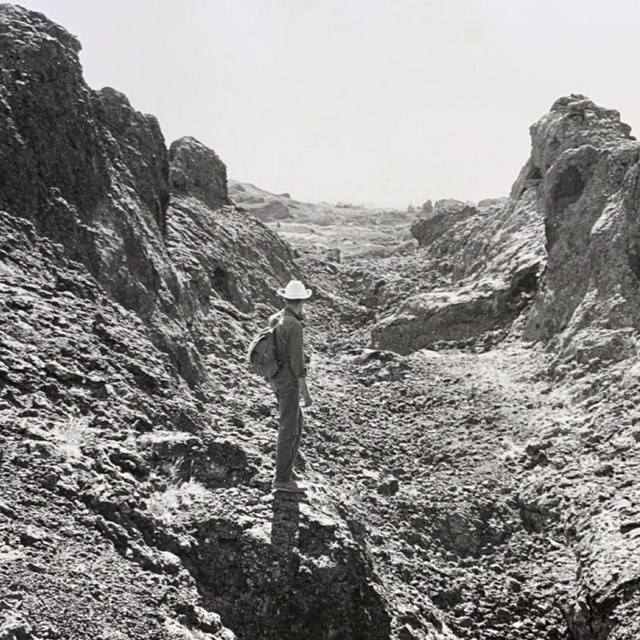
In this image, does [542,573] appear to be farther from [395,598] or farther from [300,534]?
[300,534]

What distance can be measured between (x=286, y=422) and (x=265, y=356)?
0.70 m

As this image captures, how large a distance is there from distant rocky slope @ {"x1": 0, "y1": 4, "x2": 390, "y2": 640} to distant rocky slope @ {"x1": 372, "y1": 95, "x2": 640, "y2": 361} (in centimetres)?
512

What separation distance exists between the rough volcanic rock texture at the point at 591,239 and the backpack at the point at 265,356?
645 centimetres

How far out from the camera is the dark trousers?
6953mm

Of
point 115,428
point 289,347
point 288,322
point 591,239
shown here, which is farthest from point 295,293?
point 591,239

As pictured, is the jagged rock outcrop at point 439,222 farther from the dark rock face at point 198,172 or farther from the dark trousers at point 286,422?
the dark trousers at point 286,422

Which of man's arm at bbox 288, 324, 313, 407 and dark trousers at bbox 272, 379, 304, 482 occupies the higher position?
man's arm at bbox 288, 324, 313, 407

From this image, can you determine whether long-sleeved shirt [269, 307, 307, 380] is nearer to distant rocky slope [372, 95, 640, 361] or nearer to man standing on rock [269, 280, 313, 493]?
man standing on rock [269, 280, 313, 493]

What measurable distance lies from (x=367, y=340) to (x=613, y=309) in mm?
6083

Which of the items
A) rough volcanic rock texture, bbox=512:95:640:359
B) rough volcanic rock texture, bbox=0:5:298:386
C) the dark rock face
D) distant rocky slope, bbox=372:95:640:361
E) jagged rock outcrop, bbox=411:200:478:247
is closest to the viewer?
rough volcanic rock texture, bbox=0:5:298:386

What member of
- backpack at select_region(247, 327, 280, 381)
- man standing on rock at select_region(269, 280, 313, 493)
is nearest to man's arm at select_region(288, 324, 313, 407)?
man standing on rock at select_region(269, 280, 313, 493)

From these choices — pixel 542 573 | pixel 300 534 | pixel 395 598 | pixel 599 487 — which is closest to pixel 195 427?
pixel 300 534

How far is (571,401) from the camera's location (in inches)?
420

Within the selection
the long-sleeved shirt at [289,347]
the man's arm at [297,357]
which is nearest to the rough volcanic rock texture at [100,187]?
the long-sleeved shirt at [289,347]
